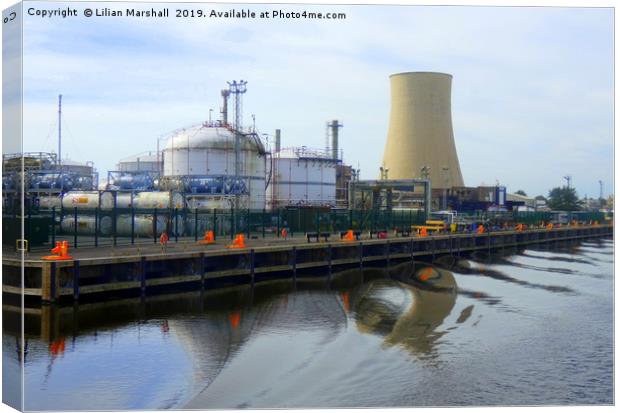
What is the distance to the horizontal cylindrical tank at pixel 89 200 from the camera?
1650 inches

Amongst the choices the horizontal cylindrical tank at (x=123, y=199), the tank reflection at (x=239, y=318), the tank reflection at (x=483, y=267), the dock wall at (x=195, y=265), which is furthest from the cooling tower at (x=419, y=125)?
the tank reflection at (x=239, y=318)

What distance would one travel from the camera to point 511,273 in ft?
127

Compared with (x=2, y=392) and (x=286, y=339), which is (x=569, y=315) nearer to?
(x=286, y=339)

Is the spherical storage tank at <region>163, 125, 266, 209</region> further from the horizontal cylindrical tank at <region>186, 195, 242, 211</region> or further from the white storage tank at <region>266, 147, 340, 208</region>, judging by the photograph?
the white storage tank at <region>266, 147, 340, 208</region>

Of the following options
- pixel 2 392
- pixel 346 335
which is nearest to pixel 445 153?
pixel 346 335

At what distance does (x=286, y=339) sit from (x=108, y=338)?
4.67 meters

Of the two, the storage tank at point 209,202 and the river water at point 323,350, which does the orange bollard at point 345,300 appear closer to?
the river water at point 323,350

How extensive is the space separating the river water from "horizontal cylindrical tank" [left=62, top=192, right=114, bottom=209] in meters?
15.6

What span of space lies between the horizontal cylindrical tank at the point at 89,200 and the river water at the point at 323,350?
15611 millimetres

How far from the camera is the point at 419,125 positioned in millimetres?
59156

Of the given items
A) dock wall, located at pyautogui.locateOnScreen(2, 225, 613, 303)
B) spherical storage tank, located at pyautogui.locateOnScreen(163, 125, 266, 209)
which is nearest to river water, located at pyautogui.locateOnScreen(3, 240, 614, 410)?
dock wall, located at pyautogui.locateOnScreen(2, 225, 613, 303)

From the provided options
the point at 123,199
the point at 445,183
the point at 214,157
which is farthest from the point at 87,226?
the point at 445,183

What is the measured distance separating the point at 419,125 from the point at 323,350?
4300cm

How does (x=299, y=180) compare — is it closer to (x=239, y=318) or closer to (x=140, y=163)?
(x=140, y=163)
